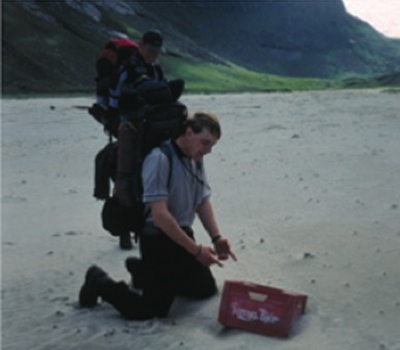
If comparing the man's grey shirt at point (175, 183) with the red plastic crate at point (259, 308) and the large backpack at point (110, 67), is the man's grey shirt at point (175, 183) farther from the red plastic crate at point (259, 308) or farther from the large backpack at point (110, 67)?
the large backpack at point (110, 67)

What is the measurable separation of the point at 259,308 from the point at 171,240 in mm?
1027

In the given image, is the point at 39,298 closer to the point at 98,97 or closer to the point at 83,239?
the point at 83,239

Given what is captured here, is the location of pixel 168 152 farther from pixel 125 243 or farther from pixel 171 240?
pixel 125 243

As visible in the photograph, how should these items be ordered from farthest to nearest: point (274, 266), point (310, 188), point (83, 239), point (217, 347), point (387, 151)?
1. point (387, 151)
2. point (310, 188)
3. point (83, 239)
4. point (274, 266)
5. point (217, 347)

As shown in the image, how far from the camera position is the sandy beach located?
5297 mm

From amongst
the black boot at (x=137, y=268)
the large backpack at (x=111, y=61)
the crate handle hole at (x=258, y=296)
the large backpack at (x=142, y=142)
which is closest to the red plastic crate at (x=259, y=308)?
the crate handle hole at (x=258, y=296)

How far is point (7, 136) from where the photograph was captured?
22141 millimetres

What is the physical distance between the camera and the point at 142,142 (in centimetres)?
573

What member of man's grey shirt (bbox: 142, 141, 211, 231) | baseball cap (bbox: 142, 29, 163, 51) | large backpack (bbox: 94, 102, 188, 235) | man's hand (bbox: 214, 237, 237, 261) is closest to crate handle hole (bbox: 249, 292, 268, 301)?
man's hand (bbox: 214, 237, 237, 261)

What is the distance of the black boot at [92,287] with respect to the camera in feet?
19.3

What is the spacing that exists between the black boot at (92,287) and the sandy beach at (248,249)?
10 cm


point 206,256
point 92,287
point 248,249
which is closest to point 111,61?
point 248,249

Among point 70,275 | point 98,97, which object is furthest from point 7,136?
point 70,275

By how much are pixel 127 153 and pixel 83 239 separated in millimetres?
2788
